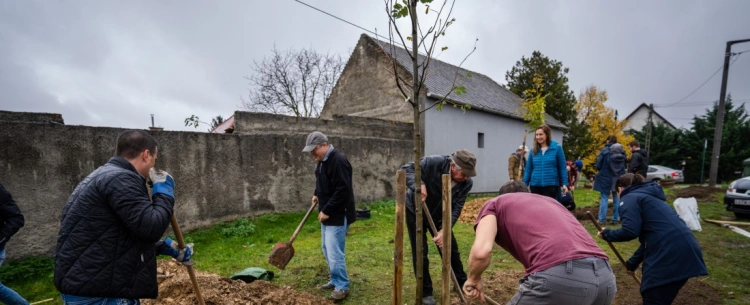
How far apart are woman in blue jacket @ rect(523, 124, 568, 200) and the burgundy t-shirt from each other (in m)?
3.52

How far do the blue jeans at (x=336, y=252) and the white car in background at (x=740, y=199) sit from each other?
998 cm

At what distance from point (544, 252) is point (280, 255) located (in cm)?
332

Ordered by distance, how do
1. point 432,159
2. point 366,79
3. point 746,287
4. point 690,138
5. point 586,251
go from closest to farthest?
point 586,251, point 432,159, point 746,287, point 366,79, point 690,138

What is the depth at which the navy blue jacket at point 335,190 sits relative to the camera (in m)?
3.91

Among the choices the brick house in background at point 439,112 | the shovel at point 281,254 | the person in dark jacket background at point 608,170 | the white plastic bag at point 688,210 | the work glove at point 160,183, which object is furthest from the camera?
the brick house in background at point 439,112

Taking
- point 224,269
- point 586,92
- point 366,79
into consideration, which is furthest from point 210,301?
point 586,92

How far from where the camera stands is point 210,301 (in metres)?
3.52

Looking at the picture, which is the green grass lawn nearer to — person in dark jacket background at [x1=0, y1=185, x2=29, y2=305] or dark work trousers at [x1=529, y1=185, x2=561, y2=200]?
person in dark jacket background at [x1=0, y1=185, x2=29, y2=305]

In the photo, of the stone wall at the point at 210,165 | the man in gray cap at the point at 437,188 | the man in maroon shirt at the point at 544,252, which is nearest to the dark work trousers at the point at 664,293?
the man in maroon shirt at the point at 544,252

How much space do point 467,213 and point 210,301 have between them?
286 inches

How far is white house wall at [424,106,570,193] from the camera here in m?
13.5

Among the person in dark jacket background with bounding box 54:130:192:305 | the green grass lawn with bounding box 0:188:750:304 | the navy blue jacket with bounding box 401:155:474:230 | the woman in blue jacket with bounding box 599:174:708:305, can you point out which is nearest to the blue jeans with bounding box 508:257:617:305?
the woman in blue jacket with bounding box 599:174:708:305

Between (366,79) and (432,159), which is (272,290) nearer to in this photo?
(432,159)

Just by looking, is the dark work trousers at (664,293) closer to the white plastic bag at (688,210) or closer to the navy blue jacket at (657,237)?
the navy blue jacket at (657,237)
